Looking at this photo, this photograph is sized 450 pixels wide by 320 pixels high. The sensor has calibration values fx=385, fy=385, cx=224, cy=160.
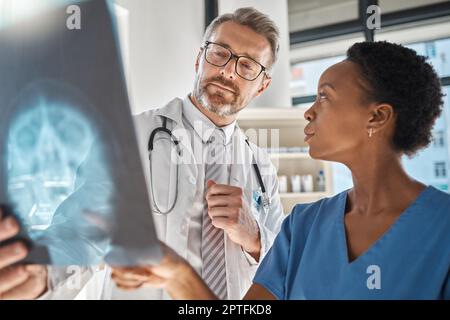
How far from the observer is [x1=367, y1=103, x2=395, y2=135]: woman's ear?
0.55 meters

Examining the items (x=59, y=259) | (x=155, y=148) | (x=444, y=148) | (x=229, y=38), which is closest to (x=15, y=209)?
(x=59, y=259)

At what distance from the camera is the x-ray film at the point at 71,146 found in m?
0.48

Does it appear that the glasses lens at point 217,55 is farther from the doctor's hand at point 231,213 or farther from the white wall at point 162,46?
the doctor's hand at point 231,213

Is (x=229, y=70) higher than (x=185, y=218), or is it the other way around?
(x=229, y=70)

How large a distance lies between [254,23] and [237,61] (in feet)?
0.26

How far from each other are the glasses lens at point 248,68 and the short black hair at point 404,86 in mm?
147

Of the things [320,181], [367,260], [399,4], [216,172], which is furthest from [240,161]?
[399,4]

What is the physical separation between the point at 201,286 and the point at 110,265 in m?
0.13

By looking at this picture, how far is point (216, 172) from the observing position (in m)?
0.64

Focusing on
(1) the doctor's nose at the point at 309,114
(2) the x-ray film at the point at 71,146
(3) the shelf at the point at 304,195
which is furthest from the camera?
(3) the shelf at the point at 304,195

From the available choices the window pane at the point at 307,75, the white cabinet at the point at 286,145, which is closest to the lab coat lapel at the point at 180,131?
the white cabinet at the point at 286,145

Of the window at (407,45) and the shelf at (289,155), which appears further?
the shelf at (289,155)

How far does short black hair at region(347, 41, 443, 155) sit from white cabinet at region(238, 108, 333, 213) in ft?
0.43

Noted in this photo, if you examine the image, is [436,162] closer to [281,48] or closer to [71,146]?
[281,48]
